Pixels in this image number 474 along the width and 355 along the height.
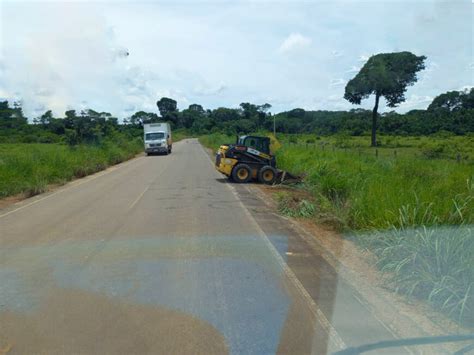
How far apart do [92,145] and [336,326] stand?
32.2m

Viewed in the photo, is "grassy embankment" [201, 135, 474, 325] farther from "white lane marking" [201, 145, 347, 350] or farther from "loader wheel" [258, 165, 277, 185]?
"loader wheel" [258, 165, 277, 185]

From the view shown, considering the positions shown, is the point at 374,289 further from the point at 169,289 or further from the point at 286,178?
the point at 286,178

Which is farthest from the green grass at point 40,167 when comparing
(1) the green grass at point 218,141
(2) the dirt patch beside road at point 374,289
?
(1) the green grass at point 218,141

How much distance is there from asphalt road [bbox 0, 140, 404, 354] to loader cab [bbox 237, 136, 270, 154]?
29.0 ft

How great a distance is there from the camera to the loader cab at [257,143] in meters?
20.1

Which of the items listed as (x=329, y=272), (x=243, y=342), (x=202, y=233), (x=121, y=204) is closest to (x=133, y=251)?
(x=202, y=233)

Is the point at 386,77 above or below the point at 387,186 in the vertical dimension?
above

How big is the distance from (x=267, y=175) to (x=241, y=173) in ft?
3.54

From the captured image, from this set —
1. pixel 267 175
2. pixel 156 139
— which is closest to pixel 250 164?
pixel 267 175

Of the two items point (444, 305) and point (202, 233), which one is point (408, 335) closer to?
point (444, 305)

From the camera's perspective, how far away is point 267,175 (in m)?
19.7

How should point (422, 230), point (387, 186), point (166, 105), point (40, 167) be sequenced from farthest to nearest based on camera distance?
1. point (166, 105)
2. point (40, 167)
3. point (387, 186)
4. point (422, 230)

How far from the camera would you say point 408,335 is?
15.5 ft

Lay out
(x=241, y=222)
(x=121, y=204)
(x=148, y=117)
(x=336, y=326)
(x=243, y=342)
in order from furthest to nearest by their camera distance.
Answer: (x=148, y=117), (x=121, y=204), (x=241, y=222), (x=336, y=326), (x=243, y=342)
